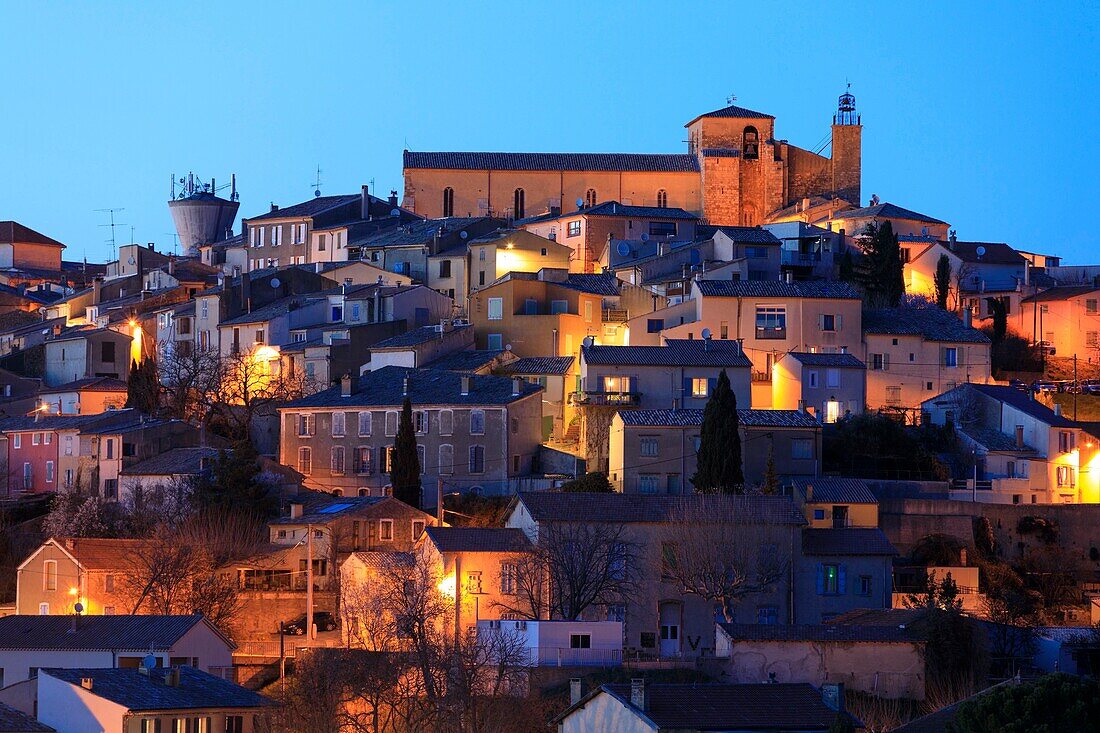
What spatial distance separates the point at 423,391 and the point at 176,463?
7.58m

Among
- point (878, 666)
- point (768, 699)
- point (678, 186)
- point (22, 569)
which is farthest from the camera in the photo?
point (678, 186)

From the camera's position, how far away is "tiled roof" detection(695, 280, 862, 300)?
2549 inches

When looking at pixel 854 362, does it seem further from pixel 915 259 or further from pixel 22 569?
pixel 22 569

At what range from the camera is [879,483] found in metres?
55.9

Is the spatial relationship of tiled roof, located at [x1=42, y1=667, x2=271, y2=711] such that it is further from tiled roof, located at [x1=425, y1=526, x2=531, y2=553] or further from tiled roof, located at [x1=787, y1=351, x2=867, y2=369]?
tiled roof, located at [x1=787, y1=351, x2=867, y2=369]

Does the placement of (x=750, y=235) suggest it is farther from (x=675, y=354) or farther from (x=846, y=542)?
(x=846, y=542)

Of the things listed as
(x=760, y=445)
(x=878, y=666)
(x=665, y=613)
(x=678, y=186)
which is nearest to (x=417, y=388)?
(x=760, y=445)

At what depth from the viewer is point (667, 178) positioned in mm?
91812

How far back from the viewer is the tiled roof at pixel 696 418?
2189 inches

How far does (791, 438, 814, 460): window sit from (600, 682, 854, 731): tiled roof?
19032 millimetres

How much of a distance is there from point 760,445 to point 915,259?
23.9m

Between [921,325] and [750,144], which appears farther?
[750,144]

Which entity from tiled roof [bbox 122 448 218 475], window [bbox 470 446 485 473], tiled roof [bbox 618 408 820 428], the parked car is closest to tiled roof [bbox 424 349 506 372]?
window [bbox 470 446 485 473]

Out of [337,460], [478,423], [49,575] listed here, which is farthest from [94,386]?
[49,575]
